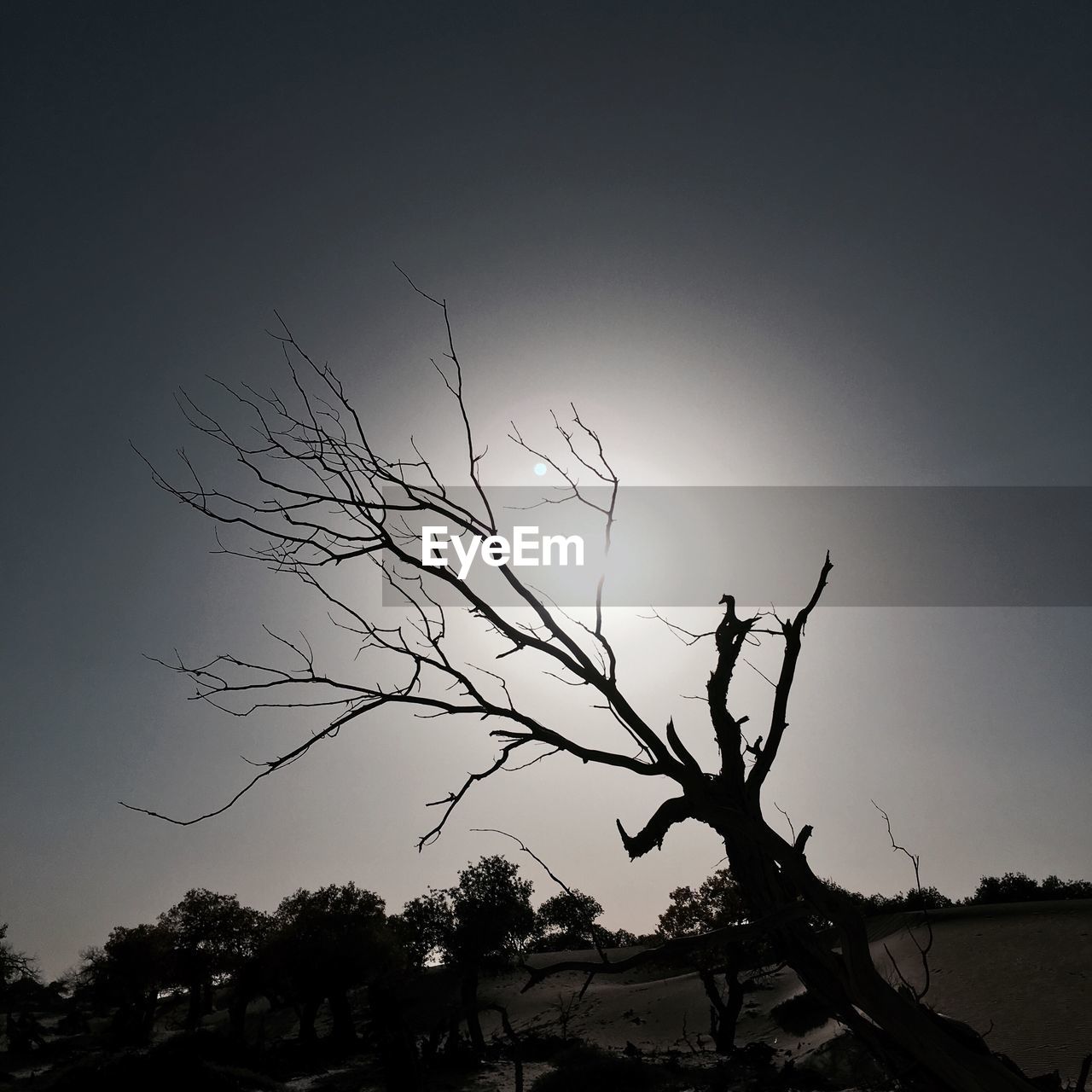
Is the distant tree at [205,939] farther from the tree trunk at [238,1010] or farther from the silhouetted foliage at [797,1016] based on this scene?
the silhouetted foliage at [797,1016]

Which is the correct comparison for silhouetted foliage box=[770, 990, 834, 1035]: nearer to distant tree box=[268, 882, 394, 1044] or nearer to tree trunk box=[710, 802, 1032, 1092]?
distant tree box=[268, 882, 394, 1044]

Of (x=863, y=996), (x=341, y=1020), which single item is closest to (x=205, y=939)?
(x=341, y=1020)

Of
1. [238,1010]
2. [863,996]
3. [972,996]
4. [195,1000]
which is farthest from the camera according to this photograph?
[195,1000]

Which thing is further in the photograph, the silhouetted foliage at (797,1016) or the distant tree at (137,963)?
the distant tree at (137,963)

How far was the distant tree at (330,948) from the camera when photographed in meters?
47.0

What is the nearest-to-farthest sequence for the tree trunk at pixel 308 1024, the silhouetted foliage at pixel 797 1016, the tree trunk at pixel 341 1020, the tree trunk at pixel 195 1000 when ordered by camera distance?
1. the silhouetted foliage at pixel 797 1016
2. the tree trunk at pixel 308 1024
3. the tree trunk at pixel 341 1020
4. the tree trunk at pixel 195 1000

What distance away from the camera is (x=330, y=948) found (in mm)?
47844

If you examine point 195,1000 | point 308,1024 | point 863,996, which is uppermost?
point 863,996

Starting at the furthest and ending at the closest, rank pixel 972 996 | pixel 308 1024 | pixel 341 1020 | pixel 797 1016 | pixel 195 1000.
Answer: pixel 195 1000 < pixel 341 1020 < pixel 308 1024 < pixel 797 1016 < pixel 972 996

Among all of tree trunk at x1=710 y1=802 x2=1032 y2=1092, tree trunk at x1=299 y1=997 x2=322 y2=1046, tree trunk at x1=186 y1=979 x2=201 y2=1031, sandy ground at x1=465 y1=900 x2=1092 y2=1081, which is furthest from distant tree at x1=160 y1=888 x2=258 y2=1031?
tree trunk at x1=710 y1=802 x2=1032 y2=1092

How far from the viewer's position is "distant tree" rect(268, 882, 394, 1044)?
1850 inches

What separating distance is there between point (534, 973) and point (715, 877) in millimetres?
44464

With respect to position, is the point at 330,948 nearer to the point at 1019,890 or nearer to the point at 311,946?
the point at 311,946

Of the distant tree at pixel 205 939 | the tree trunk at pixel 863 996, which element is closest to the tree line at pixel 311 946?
the distant tree at pixel 205 939
